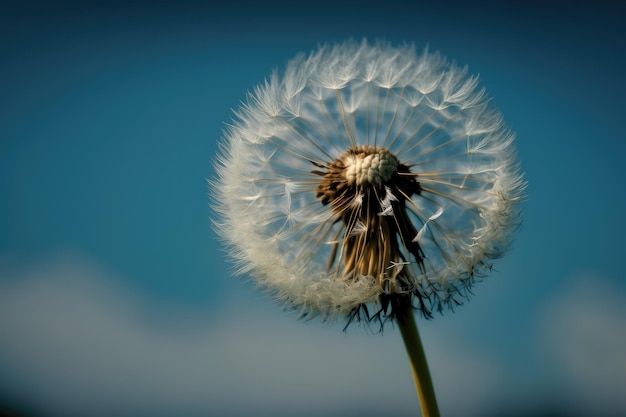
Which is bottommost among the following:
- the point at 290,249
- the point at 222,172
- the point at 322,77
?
the point at 290,249

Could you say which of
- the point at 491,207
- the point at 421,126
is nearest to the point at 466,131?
the point at 421,126

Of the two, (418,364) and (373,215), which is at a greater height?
(373,215)

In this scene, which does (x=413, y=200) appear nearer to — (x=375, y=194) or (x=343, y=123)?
(x=375, y=194)

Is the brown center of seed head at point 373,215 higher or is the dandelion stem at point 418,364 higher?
the brown center of seed head at point 373,215

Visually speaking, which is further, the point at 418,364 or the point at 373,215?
the point at 373,215
